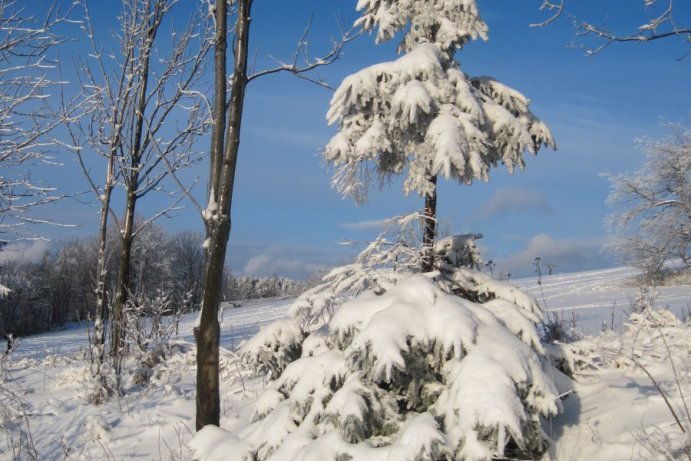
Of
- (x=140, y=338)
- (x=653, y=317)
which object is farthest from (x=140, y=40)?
(x=653, y=317)

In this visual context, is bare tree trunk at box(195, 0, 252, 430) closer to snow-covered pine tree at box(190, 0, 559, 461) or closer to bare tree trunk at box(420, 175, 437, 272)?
snow-covered pine tree at box(190, 0, 559, 461)

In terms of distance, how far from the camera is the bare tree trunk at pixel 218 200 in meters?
4.68

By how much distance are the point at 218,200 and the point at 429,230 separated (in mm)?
2597

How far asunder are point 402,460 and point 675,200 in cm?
2744

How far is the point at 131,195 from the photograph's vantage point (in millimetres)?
9797

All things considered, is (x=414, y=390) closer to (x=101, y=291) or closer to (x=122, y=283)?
(x=101, y=291)

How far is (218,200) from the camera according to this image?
4840mm

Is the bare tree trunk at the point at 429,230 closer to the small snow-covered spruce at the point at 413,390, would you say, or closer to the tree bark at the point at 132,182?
the small snow-covered spruce at the point at 413,390

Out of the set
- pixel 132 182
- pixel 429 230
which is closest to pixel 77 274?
pixel 132 182

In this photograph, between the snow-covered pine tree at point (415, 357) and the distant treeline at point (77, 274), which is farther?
the distant treeline at point (77, 274)

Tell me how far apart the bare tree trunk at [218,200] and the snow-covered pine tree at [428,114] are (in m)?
1.93

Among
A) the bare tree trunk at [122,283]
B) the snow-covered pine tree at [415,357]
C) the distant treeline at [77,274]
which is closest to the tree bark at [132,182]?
the bare tree trunk at [122,283]

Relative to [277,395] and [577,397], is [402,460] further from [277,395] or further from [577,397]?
[577,397]

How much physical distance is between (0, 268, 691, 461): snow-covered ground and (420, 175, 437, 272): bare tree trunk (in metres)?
1.67
